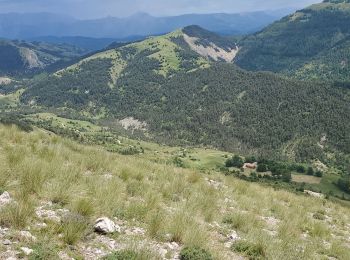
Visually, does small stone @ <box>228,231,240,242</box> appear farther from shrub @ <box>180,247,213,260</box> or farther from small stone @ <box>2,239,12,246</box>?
small stone @ <box>2,239,12,246</box>

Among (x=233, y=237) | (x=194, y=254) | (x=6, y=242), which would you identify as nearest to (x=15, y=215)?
(x=6, y=242)

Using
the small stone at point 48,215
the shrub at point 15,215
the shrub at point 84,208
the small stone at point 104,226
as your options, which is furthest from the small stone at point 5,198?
the small stone at point 104,226

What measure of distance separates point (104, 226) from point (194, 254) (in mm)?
2628

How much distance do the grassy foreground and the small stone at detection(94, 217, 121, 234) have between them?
0.21 m

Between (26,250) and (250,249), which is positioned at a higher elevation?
(26,250)

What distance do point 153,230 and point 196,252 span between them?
1796mm

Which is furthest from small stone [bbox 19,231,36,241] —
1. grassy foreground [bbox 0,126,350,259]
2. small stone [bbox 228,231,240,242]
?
small stone [bbox 228,231,240,242]

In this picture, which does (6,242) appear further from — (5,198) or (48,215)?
(5,198)

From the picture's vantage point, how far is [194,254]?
33.5ft

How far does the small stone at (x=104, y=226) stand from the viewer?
1109cm

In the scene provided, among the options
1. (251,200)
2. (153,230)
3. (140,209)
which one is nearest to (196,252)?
(153,230)

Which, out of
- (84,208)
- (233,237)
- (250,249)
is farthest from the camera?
(233,237)

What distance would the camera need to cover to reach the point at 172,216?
12.6 m

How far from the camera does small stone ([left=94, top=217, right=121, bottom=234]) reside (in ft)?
36.4
